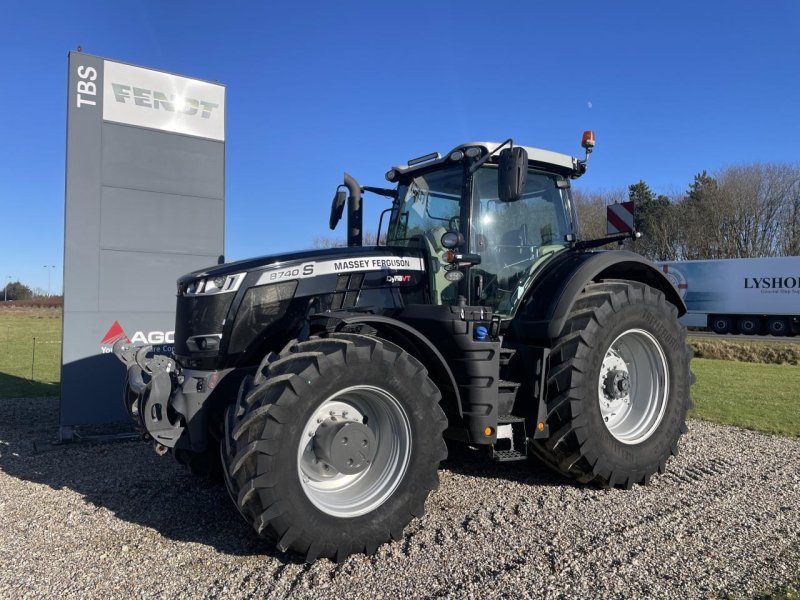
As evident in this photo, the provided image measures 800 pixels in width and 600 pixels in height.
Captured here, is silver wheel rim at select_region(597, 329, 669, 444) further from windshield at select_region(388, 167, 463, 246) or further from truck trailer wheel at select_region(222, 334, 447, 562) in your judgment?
truck trailer wheel at select_region(222, 334, 447, 562)

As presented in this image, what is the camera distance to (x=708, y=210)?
37.9 meters

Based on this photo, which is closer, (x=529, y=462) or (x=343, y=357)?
(x=343, y=357)

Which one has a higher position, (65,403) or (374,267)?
(374,267)

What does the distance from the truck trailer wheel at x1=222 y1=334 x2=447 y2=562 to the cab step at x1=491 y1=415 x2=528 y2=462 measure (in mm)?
737

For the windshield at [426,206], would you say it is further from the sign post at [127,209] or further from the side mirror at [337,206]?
the sign post at [127,209]

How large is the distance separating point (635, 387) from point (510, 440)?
149 cm

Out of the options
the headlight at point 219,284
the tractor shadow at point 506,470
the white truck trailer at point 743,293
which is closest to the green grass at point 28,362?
the headlight at point 219,284

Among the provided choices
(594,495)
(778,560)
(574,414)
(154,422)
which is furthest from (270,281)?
(778,560)

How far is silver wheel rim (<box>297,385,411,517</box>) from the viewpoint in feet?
12.0

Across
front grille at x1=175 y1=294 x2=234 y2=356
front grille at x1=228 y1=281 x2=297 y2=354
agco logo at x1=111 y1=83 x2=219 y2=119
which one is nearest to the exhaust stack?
front grille at x1=228 y1=281 x2=297 y2=354

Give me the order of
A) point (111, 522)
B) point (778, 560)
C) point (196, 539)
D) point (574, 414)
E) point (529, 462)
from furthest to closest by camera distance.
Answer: point (529, 462) < point (574, 414) < point (111, 522) < point (196, 539) < point (778, 560)

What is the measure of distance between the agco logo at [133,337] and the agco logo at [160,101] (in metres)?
2.67

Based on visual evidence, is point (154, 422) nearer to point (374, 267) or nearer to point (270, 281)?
point (270, 281)

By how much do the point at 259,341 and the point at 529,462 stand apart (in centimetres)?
280
